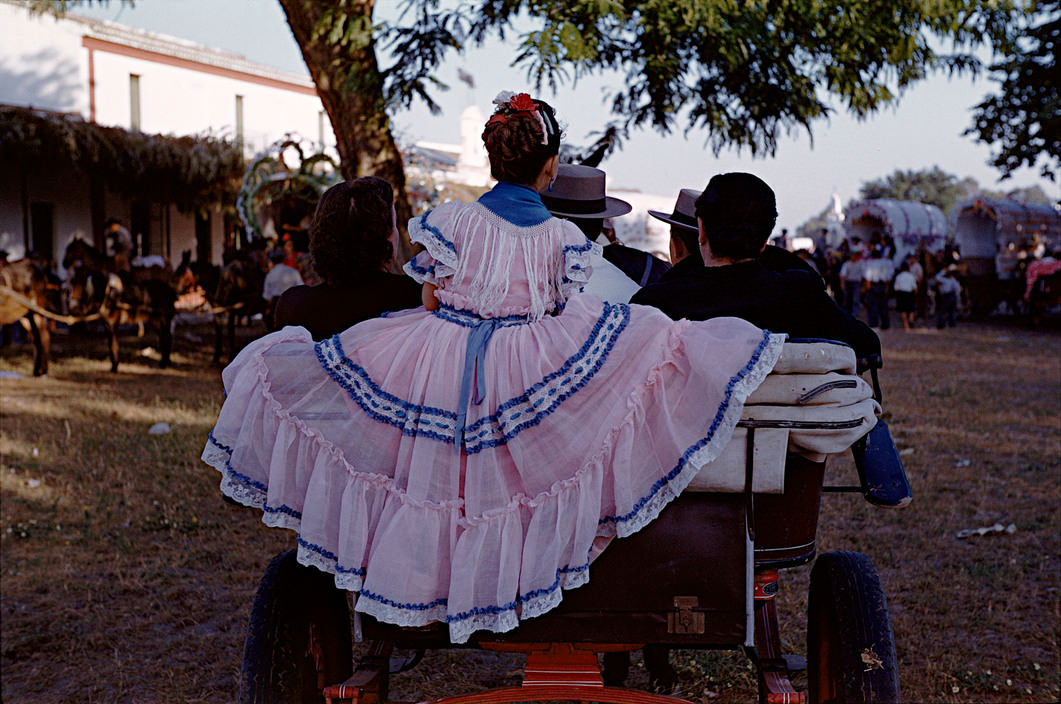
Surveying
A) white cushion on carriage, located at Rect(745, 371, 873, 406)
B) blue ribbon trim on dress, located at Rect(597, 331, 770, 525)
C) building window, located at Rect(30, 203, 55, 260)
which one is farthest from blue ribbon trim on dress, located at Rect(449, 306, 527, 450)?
building window, located at Rect(30, 203, 55, 260)

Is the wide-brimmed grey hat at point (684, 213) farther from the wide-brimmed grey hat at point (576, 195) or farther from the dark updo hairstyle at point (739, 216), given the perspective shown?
the dark updo hairstyle at point (739, 216)

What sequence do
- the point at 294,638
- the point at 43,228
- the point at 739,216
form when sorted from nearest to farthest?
1. the point at 294,638
2. the point at 739,216
3. the point at 43,228

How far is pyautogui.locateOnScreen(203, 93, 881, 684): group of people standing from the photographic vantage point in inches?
97.0

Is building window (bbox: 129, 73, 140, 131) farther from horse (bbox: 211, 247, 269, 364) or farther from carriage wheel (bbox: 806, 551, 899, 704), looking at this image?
carriage wheel (bbox: 806, 551, 899, 704)

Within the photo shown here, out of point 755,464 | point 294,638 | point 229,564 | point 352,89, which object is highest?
point 352,89

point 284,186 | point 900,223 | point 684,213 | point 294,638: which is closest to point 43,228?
point 284,186

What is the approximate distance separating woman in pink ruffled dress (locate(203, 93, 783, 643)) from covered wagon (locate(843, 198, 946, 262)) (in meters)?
33.3

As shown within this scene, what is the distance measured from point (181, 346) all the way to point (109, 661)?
15054 millimetres

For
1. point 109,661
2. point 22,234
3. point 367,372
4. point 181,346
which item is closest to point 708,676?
point 367,372

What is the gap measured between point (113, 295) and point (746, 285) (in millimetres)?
13135

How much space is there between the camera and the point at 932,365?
14.8 meters

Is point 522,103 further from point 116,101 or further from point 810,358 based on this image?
point 116,101

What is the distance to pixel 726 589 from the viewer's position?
2.49 m

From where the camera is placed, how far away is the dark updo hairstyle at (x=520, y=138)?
286 cm
